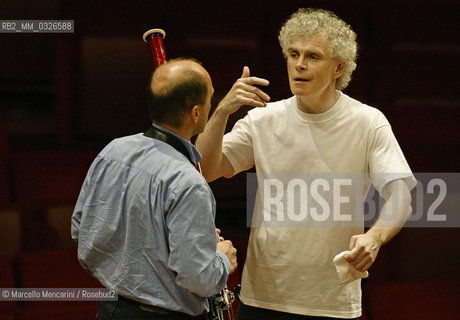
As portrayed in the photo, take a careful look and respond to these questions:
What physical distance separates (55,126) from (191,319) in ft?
5.19

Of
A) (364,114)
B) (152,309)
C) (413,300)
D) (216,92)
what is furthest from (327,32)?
(413,300)

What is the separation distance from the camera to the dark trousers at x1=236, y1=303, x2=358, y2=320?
1.64 m

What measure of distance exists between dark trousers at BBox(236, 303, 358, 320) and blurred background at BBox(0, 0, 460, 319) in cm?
65

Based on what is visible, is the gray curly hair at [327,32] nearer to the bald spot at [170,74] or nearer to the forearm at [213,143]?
the forearm at [213,143]

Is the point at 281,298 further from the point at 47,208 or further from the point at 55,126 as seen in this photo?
the point at 55,126

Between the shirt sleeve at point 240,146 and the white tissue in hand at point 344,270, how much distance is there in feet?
1.28

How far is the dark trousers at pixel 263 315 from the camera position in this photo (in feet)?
5.38

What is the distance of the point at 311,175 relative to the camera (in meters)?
1.66

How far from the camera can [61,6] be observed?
267 cm

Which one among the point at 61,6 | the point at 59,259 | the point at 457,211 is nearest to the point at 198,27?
the point at 61,6

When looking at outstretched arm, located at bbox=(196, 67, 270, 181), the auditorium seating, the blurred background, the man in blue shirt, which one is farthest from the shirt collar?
the auditorium seating

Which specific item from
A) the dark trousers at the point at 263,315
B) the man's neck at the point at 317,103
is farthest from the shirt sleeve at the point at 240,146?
the dark trousers at the point at 263,315

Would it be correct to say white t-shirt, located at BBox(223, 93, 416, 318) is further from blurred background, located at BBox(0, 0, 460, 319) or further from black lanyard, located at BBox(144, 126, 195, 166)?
blurred background, located at BBox(0, 0, 460, 319)

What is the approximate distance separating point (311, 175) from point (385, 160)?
20 cm
